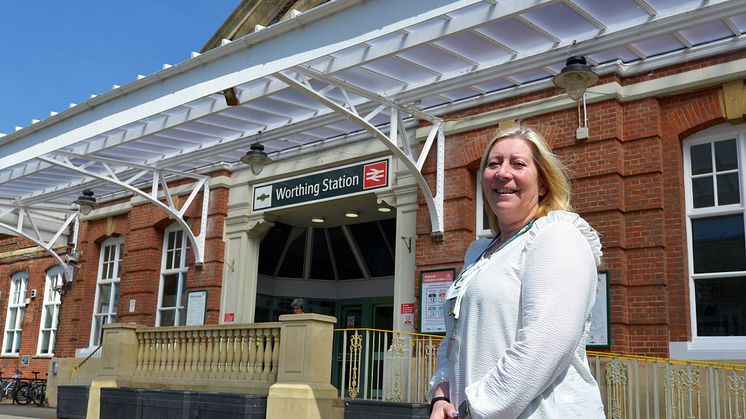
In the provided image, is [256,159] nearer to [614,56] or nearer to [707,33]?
[614,56]

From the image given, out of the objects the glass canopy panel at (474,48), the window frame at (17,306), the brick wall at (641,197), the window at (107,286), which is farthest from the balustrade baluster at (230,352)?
the window frame at (17,306)

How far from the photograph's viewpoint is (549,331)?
187 centimetres

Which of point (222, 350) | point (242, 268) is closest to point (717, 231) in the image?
point (222, 350)

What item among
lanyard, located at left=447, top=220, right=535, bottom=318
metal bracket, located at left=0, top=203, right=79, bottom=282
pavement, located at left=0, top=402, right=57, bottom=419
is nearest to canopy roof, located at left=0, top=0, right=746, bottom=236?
metal bracket, located at left=0, top=203, right=79, bottom=282

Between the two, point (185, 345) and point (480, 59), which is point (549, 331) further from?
point (185, 345)

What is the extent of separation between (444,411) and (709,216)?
9019 mm

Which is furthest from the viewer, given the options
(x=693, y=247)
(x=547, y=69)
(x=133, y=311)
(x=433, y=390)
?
(x=133, y=311)

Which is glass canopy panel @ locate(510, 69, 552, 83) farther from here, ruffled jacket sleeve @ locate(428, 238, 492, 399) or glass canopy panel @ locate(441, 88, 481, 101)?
ruffled jacket sleeve @ locate(428, 238, 492, 399)

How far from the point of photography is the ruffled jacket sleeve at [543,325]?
186 centimetres

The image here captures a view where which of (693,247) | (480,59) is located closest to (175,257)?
(480,59)

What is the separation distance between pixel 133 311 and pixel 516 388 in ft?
54.9

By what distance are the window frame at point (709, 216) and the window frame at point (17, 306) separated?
18.8 metres

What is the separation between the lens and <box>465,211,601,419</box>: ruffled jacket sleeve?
6.09ft

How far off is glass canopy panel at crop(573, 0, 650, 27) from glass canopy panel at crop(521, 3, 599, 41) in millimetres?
142
